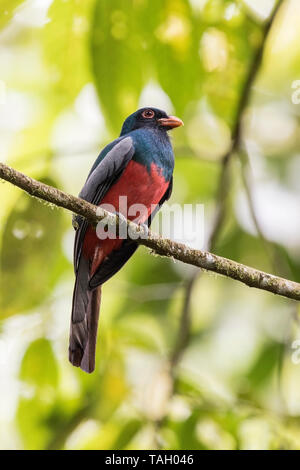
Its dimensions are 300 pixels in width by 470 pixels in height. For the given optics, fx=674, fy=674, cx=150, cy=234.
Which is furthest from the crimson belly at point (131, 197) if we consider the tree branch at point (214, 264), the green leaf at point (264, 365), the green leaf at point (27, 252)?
the green leaf at point (264, 365)

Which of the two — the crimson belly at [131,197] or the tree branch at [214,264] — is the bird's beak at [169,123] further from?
→ the tree branch at [214,264]

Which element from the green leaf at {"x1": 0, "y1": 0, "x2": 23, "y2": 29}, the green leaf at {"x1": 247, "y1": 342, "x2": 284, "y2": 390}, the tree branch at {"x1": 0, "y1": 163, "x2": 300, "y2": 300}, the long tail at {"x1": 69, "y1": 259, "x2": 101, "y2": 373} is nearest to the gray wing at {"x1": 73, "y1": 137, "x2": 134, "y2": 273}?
the long tail at {"x1": 69, "y1": 259, "x2": 101, "y2": 373}

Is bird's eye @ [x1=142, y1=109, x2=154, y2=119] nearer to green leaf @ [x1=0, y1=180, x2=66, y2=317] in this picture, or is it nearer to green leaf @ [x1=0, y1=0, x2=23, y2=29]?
green leaf @ [x1=0, y1=180, x2=66, y2=317]

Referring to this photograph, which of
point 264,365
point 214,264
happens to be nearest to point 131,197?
point 214,264

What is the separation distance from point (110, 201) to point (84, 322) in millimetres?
751

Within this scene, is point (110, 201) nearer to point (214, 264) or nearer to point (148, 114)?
point (148, 114)

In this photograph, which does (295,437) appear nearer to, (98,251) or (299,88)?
(98,251)

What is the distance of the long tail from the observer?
383 cm

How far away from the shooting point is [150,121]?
4.70 metres

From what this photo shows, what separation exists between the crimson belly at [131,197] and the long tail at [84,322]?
0.14 m

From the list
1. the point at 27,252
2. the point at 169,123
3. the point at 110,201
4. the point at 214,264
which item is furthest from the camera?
the point at 169,123

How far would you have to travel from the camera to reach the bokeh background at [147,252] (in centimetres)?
315
